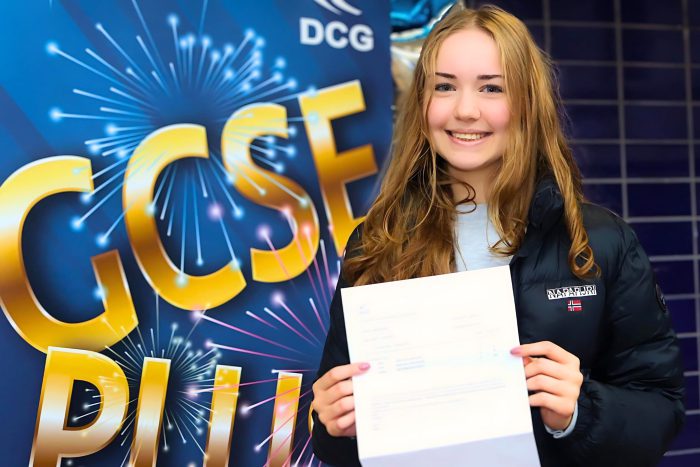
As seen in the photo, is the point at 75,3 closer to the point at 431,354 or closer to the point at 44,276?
the point at 44,276

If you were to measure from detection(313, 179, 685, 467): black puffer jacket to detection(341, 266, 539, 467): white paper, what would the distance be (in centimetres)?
11

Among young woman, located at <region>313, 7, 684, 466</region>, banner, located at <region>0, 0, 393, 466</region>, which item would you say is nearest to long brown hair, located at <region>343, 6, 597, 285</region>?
young woman, located at <region>313, 7, 684, 466</region>

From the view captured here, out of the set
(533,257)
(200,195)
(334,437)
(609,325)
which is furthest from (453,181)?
(200,195)

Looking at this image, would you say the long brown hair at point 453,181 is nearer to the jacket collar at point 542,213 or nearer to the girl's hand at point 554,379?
the jacket collar at point 542,213

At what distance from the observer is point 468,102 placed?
118 centimetres

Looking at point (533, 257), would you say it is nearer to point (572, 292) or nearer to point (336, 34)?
point (572, 292)

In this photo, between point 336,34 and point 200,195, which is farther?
point 336,34

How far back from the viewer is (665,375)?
1.16 meters

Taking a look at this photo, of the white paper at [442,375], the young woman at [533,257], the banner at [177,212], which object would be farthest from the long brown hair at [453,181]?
the banner at [177,212]

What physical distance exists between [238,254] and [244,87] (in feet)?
1.75

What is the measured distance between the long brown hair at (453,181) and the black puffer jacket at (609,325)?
0.11ft

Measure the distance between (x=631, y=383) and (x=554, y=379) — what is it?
0.20 metres

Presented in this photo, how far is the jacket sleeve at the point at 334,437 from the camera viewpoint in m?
1.23

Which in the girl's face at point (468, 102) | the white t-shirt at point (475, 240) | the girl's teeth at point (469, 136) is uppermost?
the girl's face at point (468, 102)
